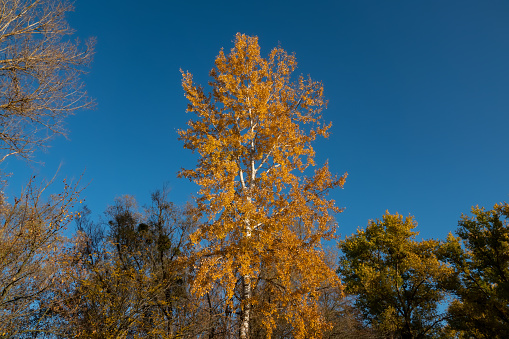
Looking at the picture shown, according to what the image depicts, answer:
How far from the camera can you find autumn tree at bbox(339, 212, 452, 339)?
16312mm

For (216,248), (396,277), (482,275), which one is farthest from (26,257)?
(482,275)

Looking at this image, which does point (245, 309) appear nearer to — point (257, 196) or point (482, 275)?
point (257, 196)

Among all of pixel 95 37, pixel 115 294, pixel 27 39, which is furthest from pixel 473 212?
pixel 27 39

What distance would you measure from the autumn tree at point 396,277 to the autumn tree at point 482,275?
1.02m

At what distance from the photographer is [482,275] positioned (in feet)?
54.1

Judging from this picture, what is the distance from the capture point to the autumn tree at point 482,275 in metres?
15.4

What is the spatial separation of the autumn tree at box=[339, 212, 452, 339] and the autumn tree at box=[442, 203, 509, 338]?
1.02 meters

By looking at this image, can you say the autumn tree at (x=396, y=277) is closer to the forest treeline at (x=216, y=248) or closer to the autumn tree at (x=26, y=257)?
the forest treeline at (x=216, y=248)

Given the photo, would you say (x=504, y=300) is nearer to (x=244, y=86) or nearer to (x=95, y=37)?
(x=244, y=86)

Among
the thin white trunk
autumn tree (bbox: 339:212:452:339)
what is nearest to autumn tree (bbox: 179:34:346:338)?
the thin white trunk

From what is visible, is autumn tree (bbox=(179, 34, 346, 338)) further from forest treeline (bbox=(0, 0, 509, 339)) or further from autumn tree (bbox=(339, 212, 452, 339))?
autumn tree (bbox=(339, 212, 452, 339))

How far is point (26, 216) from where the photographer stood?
22.2 feet

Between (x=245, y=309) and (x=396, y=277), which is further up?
(x=396, y=277)

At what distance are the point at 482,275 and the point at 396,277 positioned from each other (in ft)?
14.2
